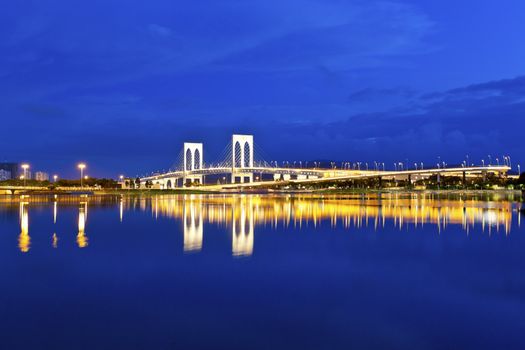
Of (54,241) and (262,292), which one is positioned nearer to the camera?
(262,292)

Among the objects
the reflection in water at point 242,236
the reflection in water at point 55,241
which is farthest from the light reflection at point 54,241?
the reflection in water at point 242,236

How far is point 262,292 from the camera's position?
575 centimetres

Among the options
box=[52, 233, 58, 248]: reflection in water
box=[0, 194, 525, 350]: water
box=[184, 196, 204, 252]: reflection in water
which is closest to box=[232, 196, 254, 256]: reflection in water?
box=[0, 194, 525, 350]: water

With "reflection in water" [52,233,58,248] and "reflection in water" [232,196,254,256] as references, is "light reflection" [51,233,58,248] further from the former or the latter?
"reflection in water" [232,196,254,256]

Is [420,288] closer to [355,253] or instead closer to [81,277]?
[355,253]

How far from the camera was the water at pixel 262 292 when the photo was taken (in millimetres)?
4223

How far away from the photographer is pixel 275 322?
15.1 feet

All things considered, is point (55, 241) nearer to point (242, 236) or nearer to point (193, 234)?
point (193, 234)

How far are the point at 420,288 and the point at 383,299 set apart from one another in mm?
733

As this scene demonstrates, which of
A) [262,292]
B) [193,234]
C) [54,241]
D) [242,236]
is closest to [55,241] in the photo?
[54,241]

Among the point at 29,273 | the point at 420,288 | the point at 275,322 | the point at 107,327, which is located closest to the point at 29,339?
the point at 107,327

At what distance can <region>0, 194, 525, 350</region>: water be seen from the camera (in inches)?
166

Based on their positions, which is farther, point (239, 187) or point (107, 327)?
point (239, 187)

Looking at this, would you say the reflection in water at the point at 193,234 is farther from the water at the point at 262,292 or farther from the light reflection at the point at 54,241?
the light reflection at the point at 54,241
